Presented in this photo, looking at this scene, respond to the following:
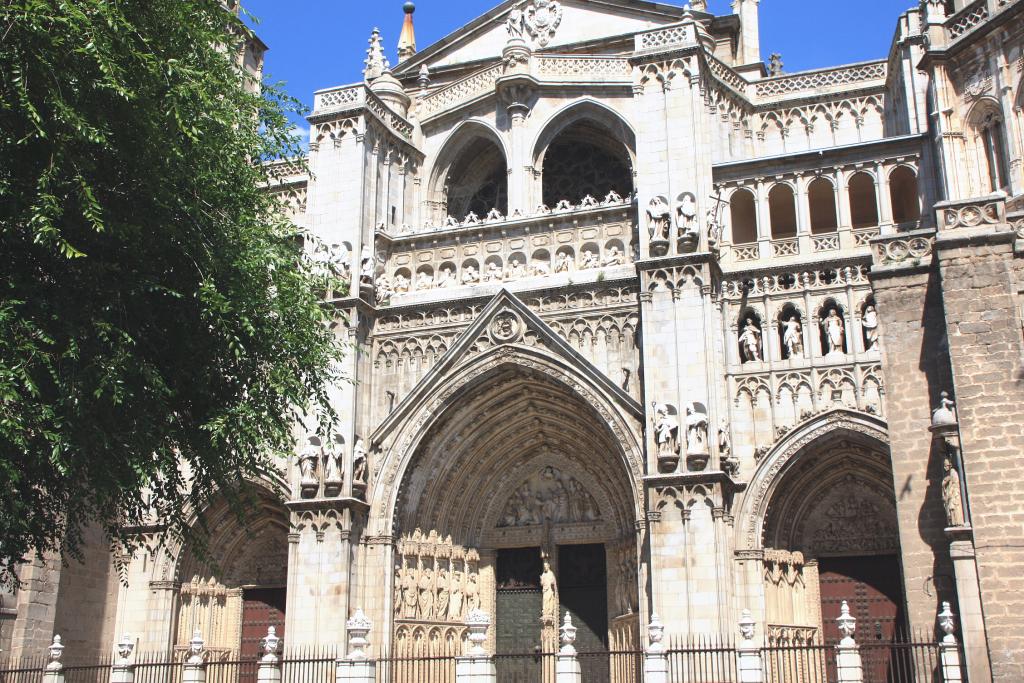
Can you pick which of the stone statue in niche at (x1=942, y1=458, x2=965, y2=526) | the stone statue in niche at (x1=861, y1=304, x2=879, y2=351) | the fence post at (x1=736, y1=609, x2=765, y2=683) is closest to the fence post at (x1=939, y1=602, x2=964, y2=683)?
the stone statue in niche at (x1=942, y1=458, x2=965, y2=526)

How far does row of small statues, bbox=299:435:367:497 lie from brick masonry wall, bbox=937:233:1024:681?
11543 mm

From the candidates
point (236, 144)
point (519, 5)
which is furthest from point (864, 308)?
point (519, 5)

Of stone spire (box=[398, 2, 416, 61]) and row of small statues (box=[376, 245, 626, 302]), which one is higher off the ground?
stone spire (box=[398, 2, 416, 61])

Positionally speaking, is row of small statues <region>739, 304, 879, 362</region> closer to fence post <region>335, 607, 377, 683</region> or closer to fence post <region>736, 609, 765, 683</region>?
fence post <region>736, 609, 765, 683</region>

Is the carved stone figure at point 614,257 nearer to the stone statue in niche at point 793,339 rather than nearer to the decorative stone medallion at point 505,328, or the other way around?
the decorative stone medallion at point 505,328

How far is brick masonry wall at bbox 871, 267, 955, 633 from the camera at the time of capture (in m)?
16.0

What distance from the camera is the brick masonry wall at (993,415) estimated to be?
1452 cm

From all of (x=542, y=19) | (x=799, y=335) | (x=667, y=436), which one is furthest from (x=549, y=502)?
(x=542, y=19)

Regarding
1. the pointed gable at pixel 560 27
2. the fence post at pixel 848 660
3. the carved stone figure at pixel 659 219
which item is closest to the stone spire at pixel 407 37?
the pointed gable at pixel 560 27

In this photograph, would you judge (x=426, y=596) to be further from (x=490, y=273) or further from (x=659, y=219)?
(x=659, y=219)

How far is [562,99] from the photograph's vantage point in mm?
26125

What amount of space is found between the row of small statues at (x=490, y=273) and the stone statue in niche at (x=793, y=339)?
3539 millimetres

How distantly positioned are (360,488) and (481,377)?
3.20m

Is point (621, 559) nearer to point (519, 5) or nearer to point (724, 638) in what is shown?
point (724, 638)
